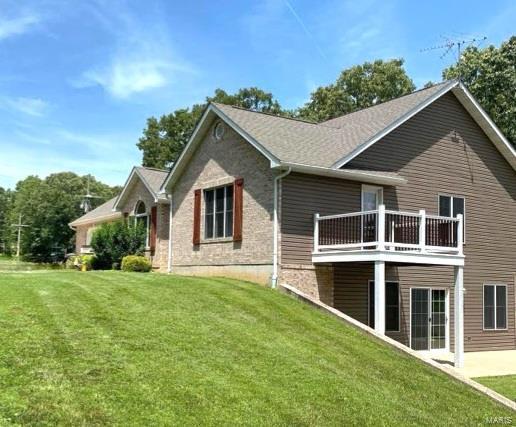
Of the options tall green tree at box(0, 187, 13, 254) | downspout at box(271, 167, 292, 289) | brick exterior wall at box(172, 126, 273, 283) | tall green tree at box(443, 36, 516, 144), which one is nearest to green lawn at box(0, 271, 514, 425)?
downspout at box(271, 167, 292, 289)

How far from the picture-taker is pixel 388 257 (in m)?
14.6

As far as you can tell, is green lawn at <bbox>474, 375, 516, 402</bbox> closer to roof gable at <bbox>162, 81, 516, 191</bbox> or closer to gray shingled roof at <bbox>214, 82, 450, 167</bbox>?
roof gable at <bbox>162, 81, 516, 191</bbox>

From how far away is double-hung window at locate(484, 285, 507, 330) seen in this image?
20609 millimetres

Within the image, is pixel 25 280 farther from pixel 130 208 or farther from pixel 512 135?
pixel 512 135

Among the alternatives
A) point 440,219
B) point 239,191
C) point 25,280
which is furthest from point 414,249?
point 25,280

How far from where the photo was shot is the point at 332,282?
54.9 ft

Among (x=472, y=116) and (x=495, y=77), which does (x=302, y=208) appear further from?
(x=495, y=77)

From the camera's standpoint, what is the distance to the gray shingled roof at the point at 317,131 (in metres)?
16.7

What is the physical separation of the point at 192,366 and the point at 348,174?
9.36 metres

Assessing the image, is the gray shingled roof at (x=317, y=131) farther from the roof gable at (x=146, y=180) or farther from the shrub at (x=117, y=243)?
the shrub at (x=117, y=243)

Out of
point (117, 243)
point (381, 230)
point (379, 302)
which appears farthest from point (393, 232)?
point (117, 243)

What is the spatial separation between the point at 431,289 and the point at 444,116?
18.8 ft

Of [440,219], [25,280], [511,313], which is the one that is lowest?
[511,313]

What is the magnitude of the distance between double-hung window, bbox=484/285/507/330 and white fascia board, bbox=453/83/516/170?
15.0 ft
